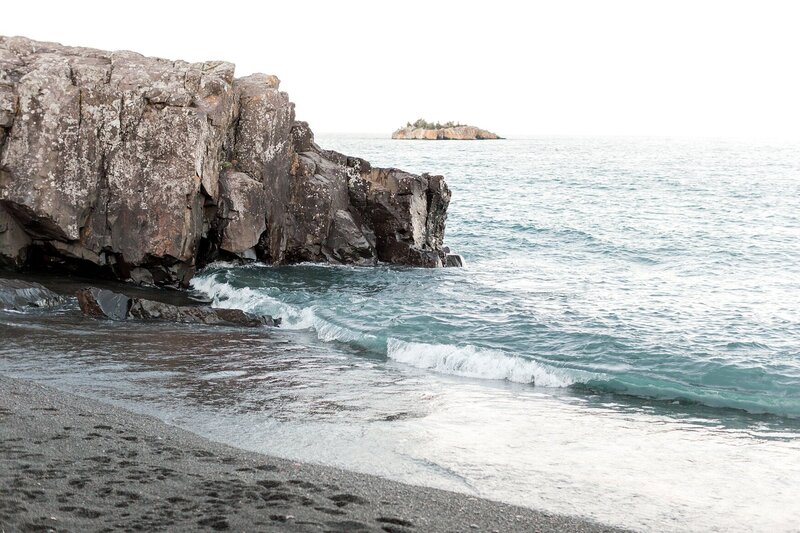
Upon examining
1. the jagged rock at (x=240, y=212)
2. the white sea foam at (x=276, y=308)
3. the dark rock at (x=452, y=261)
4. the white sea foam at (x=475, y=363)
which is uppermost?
the jagged rock at (x=240, y=212)

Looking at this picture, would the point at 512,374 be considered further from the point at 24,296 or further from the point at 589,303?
the point at 24,296

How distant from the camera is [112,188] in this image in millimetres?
22500

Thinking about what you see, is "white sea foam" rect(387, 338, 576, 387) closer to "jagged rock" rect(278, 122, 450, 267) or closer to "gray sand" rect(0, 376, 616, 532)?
"gray sand" rect(0, 376, 616, 532)

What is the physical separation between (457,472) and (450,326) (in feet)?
33.3

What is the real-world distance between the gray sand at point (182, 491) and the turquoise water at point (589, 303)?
7755mm

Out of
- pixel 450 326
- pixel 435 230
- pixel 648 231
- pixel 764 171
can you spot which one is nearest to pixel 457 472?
pixel 450 326

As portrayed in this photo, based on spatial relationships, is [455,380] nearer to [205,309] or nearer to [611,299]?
[205,309]

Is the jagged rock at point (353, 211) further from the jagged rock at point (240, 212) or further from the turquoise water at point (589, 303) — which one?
the jagged rock at point (240, 212)

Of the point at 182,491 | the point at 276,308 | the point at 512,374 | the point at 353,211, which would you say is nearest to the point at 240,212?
the point at 276,308

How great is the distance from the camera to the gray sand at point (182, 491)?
7.34m

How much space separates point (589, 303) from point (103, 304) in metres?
13.5

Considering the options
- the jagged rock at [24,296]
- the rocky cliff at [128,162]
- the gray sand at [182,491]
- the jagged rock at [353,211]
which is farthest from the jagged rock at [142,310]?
the gray sand at [182,491]

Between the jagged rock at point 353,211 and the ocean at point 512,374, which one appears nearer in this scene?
the ocean at point 512,374

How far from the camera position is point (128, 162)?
22594 mm
